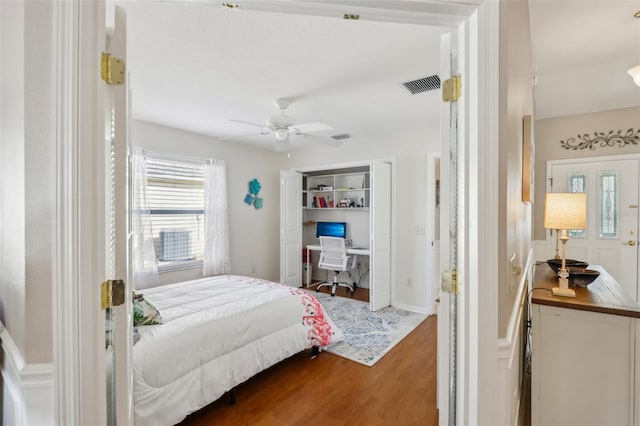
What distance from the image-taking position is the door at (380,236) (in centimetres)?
416

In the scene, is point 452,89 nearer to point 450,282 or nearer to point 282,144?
point 450,282

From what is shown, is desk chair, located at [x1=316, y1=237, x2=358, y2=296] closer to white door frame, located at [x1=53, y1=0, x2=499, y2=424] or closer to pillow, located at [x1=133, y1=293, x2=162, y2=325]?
pillow, located at [x1=133, y1=293, x2=162, y2=325]

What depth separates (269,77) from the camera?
98.5 inches

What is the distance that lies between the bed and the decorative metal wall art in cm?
402

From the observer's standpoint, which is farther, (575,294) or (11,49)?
(575,294)

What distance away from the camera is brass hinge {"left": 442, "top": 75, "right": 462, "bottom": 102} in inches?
41.4

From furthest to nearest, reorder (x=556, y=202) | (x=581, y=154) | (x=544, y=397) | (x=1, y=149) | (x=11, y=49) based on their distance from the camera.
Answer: (x=581, y=154)
(x=556, y=202)
(x=544, y=397)
(x=1, y=149)
(x=11, y=49)

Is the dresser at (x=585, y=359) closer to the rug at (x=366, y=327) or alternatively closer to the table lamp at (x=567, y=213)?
the table lamp at (x=567, y=213)

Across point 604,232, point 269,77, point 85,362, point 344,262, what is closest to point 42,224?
point 85,362

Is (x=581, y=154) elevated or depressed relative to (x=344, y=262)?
elevated

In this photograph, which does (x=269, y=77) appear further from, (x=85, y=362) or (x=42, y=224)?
(x=85, y=362)

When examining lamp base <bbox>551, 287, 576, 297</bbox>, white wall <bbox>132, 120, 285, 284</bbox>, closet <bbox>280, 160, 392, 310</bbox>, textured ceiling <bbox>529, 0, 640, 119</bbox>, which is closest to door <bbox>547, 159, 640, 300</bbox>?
textured ceiling <bbox>529, 0, 640, 119</bbox>

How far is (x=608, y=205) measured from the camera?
383 cm

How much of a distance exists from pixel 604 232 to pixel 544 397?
3.41m
